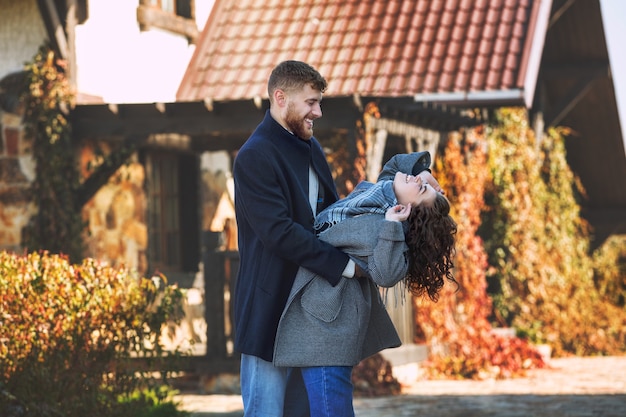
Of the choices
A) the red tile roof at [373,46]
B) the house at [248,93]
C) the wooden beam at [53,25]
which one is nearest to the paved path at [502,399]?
the house at [248,93]

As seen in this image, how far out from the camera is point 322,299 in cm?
383

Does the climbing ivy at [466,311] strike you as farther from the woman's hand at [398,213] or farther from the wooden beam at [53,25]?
the woman's hand at [398,213]

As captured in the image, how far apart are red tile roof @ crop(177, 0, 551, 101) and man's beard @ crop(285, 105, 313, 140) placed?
265 inches

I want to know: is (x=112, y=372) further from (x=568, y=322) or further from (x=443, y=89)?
(x=568, y=322)

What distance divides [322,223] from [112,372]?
3267 millimetres

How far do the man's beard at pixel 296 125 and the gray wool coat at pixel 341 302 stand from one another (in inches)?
13.9

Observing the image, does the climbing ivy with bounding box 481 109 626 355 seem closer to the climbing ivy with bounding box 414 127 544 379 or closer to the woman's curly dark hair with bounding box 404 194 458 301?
the climbing ivy with bounding box 414 127 544 379

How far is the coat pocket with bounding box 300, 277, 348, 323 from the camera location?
3822 mm

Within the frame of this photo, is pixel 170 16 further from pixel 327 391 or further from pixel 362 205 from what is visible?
pixel 327 391

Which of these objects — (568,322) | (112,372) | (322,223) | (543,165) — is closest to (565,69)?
(543,165)

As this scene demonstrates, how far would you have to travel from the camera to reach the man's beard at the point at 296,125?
3961 millimetres

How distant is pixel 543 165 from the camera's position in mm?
14414

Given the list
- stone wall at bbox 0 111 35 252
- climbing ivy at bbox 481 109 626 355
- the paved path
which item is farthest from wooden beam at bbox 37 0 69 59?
climbing ivy at bbox 481 109 626 355

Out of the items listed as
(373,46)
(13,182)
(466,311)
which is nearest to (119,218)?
(13,182)
